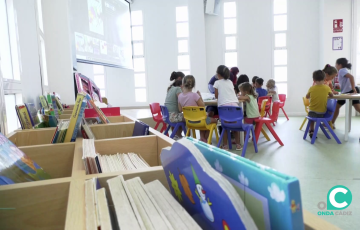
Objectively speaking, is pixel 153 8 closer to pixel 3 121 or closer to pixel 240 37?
pixel 240 37

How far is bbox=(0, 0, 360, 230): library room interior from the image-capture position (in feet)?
1.52

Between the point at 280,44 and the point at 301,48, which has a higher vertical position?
the point at 280,44

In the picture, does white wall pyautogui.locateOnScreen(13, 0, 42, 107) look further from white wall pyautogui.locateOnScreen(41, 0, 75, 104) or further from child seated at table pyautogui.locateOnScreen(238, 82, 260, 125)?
child seated at table pyautogui.locateOnScreen(238, 82, 260, 125)

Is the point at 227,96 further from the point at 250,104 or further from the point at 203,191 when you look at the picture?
the point at 203,191

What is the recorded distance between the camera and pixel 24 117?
1677mm

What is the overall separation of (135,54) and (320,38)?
573 centimetres

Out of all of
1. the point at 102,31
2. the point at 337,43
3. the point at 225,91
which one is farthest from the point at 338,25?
the point at 102,31

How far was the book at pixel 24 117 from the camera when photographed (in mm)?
1630

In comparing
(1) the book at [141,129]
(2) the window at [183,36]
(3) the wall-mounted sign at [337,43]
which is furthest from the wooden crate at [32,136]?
(3) the wall-mounted sign at [337,43]

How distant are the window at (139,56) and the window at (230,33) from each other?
9.00 ft

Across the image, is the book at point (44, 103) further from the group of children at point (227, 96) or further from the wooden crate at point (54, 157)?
the group of children at point (227, 96)

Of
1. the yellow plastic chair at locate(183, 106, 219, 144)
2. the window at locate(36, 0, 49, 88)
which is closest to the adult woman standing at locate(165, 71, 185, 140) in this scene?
the yellow plastic chair at locate(183, 106, 219, 144)

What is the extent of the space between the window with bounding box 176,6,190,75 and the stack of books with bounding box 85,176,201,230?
8.03 metres

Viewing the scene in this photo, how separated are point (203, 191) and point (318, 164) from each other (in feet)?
9.78
